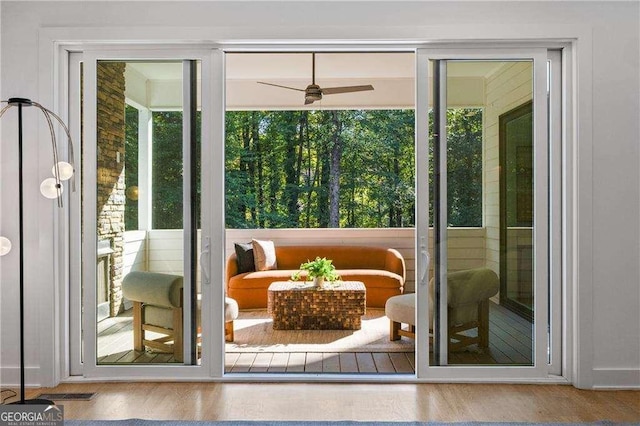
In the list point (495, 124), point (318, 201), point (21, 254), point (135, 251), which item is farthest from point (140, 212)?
point (318, 201)

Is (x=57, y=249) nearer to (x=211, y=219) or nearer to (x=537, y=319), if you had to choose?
(x=211, y=219)

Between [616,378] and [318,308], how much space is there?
2.69 m

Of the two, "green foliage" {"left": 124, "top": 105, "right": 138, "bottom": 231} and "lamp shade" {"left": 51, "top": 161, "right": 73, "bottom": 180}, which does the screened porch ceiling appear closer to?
"green foliage" {"left": 124, "top": 105, "right": 138, "bottom": 231}

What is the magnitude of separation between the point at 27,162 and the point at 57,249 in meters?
0.62

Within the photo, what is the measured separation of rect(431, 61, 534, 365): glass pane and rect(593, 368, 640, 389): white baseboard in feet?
1.46

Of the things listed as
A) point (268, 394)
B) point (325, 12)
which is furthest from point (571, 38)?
point (268, 394)

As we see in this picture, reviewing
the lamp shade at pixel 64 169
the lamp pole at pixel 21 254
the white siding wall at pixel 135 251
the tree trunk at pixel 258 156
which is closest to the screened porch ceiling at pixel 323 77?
the tree trunk at pixel 258 156

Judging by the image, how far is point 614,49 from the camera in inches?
137

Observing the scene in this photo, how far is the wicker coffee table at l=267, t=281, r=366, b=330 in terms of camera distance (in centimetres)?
528

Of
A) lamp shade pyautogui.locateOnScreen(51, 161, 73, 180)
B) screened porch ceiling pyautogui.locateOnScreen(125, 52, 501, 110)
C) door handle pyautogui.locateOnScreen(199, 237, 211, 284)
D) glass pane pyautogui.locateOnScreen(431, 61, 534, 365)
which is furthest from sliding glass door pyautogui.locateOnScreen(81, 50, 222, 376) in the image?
screened porch ceiling pyautogui.locateOnScreen(125, 52, 501, 110)

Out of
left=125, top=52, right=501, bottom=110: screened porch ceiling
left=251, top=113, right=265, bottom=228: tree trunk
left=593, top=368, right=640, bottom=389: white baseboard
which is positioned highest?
left=125, top=52, right=501, bottom=110: screened porch ceiling

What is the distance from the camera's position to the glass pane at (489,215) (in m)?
3.54

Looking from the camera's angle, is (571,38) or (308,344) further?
(308,344)

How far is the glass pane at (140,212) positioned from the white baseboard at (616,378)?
279 centimetres
